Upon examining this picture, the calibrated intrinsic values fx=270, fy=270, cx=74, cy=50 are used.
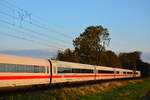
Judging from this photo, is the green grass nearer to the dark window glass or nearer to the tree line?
the dark window glass

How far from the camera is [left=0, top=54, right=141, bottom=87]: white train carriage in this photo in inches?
795

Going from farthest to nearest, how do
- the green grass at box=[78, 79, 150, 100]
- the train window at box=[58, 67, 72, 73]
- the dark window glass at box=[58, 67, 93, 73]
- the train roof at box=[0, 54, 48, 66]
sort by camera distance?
the dark window glass at box=[58, 67, 93, 73] < the train window at box=[58, 67, 72, 73] < the green grass at box=[78, 79, 150, 100] < the train roof at box=[0, 54, 48, 66]

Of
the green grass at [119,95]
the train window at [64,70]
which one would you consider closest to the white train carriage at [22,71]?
the train window at [64,70]

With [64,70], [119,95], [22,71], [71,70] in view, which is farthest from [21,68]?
[71,70]

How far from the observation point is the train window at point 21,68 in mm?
19906

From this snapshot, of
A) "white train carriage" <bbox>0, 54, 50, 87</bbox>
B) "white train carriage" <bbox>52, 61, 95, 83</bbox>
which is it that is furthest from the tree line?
"white train carriage" <bbox>0, 54, 50, 87</bbox>

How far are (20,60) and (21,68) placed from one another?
2.20 feet

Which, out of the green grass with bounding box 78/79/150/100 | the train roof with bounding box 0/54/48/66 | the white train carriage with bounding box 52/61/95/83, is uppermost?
the train roof with bounding box 0/54/48/66

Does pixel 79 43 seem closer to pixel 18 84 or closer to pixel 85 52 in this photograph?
pixel 85 52

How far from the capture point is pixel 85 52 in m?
67.8

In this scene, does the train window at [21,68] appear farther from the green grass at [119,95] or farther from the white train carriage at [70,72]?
the green grass at [119,95]

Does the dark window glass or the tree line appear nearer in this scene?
the dark window glass

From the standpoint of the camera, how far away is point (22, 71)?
2212cm

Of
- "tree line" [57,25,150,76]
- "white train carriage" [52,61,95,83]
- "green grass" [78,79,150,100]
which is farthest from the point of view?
"tree line" [57,25,150,76]
